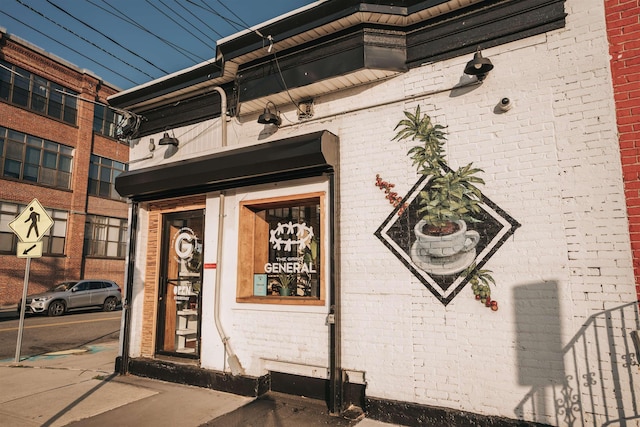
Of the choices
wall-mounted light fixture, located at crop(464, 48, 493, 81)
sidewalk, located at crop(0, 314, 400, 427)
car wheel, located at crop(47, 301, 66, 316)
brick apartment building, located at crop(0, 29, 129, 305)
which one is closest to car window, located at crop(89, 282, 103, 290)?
car wheel, located at crop(47, 301, 66, 316)

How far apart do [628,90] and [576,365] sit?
9.21 feet

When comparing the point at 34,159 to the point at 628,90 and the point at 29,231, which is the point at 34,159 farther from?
the point at 628,90

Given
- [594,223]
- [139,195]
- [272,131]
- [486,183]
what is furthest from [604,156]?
[139,195]

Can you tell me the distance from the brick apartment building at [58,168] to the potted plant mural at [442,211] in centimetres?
1959

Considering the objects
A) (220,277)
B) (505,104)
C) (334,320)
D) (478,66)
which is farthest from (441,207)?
(220,277)

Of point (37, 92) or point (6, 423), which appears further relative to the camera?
point (37, 92)

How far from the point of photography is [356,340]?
17.3 ft

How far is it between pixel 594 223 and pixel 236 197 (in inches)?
191

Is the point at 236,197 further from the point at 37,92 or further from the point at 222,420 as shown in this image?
the point at 37,92

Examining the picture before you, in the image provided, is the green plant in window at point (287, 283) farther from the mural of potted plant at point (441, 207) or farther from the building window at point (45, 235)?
the building window at point (45, 235)

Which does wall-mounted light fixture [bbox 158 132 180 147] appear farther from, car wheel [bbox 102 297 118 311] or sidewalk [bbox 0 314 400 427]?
car wheel [bbox 102 297 118 311]

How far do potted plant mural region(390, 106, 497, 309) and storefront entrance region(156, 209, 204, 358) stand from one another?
4097 millimetres

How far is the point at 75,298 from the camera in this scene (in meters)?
18.0

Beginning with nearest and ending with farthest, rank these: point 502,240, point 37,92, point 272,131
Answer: point 502,240 → point 272,131 → point 37,92
